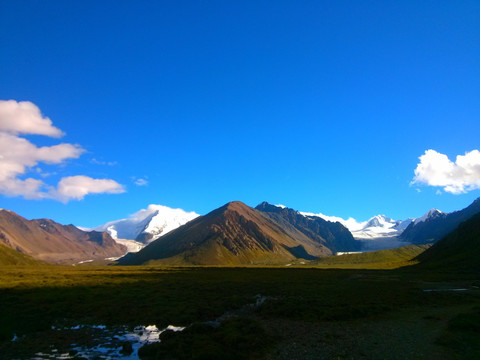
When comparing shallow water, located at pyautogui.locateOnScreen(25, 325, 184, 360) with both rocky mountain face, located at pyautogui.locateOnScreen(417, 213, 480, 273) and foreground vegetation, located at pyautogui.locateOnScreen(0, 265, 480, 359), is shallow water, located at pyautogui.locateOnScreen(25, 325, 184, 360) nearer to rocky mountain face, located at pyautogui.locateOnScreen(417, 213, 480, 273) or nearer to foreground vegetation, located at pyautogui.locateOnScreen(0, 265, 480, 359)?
foreground vegetation, located at pyautogui.locateOnScreen(0, 265, 480, 359)

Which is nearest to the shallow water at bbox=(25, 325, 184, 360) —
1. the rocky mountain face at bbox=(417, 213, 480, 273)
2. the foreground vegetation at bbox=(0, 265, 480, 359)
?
the foreground vegetation at bbox=(0, 265, 480, 359)

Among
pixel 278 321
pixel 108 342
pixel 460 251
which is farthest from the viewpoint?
pixel 460 251

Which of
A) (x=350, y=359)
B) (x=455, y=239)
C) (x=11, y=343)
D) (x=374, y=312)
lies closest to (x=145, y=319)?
(x=11, y=343)

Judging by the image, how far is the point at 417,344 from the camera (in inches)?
1008

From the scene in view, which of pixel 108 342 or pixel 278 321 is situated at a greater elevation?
pixel 108 342

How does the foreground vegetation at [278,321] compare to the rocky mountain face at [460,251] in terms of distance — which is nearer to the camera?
the foreground vegetation at [278,321]

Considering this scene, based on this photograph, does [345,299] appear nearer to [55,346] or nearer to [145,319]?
[145,319]

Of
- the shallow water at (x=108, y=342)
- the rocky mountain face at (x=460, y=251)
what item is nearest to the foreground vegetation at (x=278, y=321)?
the shallow water at (x=108, y=342)

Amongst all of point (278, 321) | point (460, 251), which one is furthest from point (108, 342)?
point (460, 251)

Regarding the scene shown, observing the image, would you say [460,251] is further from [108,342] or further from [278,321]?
[108,342]

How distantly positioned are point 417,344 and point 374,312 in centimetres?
1398

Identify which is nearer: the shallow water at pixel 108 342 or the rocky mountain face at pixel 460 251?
the shallow water at pixel 108 342

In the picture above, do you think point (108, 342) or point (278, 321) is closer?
point (108, 342)

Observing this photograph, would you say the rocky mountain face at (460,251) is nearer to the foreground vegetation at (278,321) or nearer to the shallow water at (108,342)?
the foreground vegetation at (278,321)
